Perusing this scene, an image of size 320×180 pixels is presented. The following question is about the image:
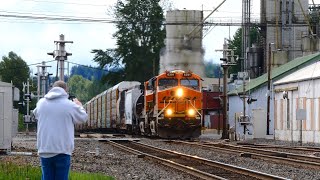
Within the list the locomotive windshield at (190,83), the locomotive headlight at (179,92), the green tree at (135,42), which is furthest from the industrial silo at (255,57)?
the locomotive headlight at (179,92)

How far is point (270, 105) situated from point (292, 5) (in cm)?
2205

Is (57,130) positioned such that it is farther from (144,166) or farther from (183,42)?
(183,42)

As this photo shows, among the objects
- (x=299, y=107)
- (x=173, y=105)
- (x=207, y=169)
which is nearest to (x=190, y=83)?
(x=173, y=105)

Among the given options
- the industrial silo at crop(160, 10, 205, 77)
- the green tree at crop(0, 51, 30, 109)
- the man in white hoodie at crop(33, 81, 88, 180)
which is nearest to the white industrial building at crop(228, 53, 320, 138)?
the industrial silo at crop(160, 10, 205, 77)

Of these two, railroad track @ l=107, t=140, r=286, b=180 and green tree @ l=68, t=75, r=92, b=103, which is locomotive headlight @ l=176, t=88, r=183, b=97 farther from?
→ green tree @ l=68, t=75, r=92, b=103

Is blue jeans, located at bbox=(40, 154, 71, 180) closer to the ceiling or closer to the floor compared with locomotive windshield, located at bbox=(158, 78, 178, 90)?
closer to the floor

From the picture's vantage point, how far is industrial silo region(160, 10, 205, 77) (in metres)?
68.3

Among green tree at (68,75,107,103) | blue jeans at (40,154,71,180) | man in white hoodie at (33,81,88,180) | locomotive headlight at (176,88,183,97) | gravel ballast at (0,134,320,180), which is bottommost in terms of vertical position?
gravel ballast at (0,134,320,180)

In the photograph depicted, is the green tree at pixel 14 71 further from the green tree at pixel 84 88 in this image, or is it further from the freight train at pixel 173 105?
the freight train at pixel 173 105

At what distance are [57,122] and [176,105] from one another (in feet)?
97.0

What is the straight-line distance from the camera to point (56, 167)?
8859 millimetres

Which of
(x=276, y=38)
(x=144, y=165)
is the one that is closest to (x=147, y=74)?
(x=276, y=38)

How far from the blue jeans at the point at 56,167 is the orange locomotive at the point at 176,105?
2886 cm

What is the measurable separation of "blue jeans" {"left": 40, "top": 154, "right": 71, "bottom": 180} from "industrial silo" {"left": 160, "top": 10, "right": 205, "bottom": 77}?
5564 centimetres
